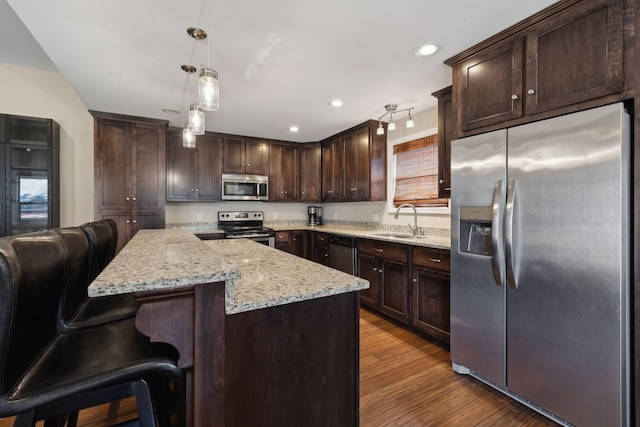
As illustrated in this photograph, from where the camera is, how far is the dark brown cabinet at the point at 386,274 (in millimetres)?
2838

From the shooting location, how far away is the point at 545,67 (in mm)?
1655

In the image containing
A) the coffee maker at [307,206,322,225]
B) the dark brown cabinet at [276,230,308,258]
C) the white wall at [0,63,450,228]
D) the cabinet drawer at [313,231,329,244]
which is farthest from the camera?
the coffee maker at [307,206,322,225]

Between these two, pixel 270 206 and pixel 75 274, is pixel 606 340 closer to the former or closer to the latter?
pixel 75 274

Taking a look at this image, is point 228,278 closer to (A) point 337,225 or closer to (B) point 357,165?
(B) point 357,165

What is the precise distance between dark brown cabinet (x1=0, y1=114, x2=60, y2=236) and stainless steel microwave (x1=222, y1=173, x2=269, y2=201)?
1.98m

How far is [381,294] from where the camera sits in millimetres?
3146

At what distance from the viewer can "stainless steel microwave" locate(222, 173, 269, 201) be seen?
443 cm

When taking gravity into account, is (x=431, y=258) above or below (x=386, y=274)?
above

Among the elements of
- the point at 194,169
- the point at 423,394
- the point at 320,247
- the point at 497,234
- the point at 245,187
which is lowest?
the point at 423,394

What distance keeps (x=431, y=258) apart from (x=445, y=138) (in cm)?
113

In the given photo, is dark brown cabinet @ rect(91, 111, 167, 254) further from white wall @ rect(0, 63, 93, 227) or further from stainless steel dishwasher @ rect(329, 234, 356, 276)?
stainless steel dishwasher @ rect(329, 234, 356, 276)

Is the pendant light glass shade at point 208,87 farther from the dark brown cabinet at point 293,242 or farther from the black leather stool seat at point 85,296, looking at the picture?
the dark brown cabinet at point 293,242

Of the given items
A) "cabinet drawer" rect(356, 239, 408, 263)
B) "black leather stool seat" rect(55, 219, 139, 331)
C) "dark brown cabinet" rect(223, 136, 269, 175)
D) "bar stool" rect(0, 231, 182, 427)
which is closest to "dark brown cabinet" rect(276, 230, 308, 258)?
"dark brown cabinet" rect(223, 136, 269, 175)

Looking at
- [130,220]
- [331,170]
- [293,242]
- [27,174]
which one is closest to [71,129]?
[27,174]
